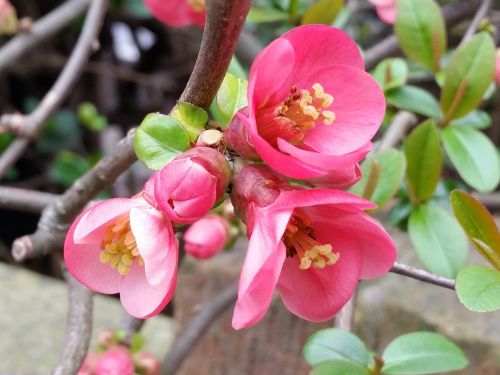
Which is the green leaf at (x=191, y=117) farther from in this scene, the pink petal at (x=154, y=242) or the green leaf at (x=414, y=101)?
the green leaf at (x=414, y=101)

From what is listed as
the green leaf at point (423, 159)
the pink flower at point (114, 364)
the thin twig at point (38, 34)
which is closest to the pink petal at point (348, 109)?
the green leaf at point (423, 159)

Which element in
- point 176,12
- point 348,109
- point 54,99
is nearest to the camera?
point 348,109

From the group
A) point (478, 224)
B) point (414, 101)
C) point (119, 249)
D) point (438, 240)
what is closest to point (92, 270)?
point (119, 249)

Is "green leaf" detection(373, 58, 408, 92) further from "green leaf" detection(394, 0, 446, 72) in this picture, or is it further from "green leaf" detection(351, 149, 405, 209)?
"green leaf" detection(351, 149, 405, 209)

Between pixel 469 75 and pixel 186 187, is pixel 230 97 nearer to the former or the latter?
pixel 186 187

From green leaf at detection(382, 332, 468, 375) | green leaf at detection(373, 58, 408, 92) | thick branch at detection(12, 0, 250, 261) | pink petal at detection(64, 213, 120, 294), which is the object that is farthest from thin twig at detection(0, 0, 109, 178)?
green leaf at detection(382, 332, 468, 375)

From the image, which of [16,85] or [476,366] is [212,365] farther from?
[16,85]

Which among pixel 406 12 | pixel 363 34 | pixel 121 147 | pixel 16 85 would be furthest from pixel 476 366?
pixel 16 85
